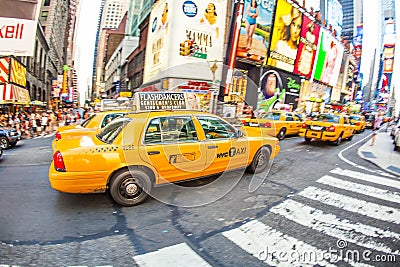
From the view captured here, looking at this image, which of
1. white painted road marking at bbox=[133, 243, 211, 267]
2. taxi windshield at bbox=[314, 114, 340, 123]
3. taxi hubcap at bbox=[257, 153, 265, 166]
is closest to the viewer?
white painted road marking at bbox=[133, 243, 211, 267]

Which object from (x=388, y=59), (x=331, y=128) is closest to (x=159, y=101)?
(x=331, y=128)

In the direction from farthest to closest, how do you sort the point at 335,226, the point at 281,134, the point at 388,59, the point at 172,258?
Result: the point at 388,59 < the point at 281,134 < the point at 335,226 < the point at 172,258

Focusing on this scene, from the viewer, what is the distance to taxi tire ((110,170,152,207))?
4398 millimetres

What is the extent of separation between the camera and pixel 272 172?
679 cm

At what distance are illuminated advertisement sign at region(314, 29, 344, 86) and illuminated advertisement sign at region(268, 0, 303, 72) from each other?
11938mm

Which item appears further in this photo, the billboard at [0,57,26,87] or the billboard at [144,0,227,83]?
the billboard at [144,0,227,83]

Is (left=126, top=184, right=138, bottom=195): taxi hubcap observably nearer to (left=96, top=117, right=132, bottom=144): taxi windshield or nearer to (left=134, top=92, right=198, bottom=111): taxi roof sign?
(left=96, top=117, right=132, bottom=144): taxi windshield

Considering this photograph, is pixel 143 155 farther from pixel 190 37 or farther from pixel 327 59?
pixel 327 59

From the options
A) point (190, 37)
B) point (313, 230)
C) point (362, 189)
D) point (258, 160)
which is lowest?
point (313, 230)

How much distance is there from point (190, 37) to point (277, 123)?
24503 mm

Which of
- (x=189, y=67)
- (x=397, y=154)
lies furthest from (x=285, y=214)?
→ (x=189, y=67)

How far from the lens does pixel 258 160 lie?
6531 mm

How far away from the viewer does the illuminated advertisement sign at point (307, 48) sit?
164 ft

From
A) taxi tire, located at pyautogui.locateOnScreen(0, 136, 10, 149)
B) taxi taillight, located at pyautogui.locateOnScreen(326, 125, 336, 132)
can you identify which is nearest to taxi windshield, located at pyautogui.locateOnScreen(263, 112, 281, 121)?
taxi taillight, located at pyautogui.locateOnScreen(326, 125, 336, 132)
